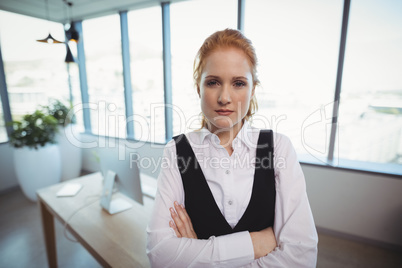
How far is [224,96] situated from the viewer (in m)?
0.82

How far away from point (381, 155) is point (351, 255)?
1.11m

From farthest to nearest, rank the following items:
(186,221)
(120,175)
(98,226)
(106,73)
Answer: (106,73) < (120,175) < (98,226) < (186,221)

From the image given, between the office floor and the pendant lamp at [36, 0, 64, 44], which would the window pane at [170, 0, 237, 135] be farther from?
the office floor

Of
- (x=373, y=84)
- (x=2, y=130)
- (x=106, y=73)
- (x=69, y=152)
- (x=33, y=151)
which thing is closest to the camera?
(x=373, y=84)

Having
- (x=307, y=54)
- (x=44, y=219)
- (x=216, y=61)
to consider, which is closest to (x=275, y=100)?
(x=307, y=54)

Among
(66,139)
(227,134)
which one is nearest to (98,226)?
(227,134)

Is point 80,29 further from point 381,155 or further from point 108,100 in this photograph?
point 381,155

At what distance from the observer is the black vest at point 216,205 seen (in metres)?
0.89

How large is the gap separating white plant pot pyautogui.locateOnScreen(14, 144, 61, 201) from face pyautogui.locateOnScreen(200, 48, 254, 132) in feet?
10.9

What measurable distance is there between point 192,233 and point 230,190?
9.9 inches

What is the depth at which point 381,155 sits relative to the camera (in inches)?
92.0

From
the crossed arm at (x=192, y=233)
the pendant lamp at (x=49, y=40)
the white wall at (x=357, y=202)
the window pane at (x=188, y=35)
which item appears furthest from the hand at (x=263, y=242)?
the pendant lamp at (x=49, y=40)

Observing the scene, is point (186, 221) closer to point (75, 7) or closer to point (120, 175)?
point (120, 175)

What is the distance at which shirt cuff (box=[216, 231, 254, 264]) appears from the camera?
0.80 m
